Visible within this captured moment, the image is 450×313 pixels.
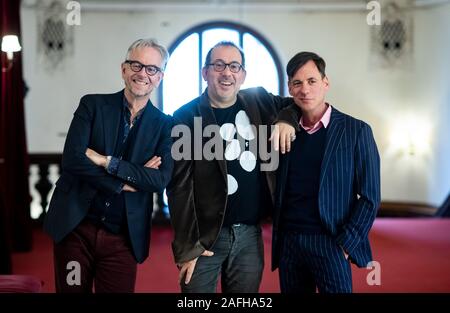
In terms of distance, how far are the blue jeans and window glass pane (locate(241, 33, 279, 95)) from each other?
55 centimetres

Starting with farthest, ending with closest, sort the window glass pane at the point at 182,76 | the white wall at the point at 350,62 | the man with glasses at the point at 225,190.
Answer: the white wall at the point at 350,62, the window glass pane at the point at 182,76, the man with glasses at the point at 225,190

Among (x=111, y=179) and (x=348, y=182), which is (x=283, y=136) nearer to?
(x=348, y=182)

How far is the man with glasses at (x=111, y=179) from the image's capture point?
200 centimetres

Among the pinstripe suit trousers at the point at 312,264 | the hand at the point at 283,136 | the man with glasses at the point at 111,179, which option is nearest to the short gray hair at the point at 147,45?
the man with glasses at the point at 111,179

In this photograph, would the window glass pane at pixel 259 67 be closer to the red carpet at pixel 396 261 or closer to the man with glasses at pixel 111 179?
the man with glasses at pixel 111 179

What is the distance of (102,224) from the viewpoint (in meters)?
2.07

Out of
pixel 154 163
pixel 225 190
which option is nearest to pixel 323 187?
pixel 225 190

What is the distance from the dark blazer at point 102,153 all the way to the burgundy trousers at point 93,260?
0.04 metres

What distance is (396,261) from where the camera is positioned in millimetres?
2936

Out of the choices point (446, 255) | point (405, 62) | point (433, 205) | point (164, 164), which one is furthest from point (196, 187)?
point (433, 205)

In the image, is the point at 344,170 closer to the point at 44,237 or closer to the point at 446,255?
the point at 446,255

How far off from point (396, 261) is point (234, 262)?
3.77 ft

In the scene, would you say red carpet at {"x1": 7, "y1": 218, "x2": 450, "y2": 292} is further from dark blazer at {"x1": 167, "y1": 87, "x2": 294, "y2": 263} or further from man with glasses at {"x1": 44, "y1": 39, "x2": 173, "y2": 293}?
man with glasses at {"x1": 44, "y1": 39, "x2": 173, "y2": 293}

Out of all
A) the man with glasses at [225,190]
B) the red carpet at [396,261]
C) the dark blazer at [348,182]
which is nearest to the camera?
the dark blazer at [348,182]
